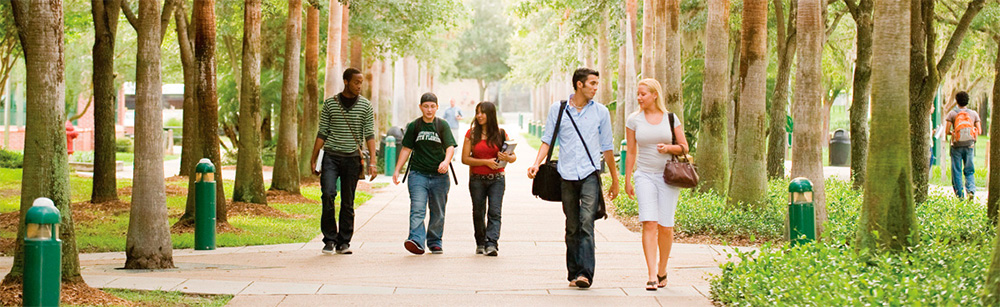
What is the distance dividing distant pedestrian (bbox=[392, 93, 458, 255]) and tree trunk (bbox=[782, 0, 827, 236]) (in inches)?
140

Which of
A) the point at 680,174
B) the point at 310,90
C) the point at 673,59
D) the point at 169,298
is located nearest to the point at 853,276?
the point at 680,174

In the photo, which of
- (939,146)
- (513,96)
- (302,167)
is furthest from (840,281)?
(513,96)

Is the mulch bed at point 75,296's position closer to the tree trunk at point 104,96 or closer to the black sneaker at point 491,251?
the black sneaker at point 491,251

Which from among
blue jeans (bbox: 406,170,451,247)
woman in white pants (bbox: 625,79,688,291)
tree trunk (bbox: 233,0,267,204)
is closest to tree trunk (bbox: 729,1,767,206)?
blue jeans (bbox: 406,170,451,247)

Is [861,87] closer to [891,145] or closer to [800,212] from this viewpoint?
[891,145]

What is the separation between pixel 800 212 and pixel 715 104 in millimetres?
7355

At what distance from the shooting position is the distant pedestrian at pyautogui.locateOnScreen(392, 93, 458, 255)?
37.5 feet

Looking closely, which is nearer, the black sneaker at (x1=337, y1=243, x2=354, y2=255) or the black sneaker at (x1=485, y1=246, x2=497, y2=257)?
the black sneaker at (x1=485, y1=246, x2=497, y2=257)

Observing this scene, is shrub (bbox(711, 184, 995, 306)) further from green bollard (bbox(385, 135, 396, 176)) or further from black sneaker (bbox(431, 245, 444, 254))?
green bollard (bbox(385, 135, 396, 176))

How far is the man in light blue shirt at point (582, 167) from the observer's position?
9.05m

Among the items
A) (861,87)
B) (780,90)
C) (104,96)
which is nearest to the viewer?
(104,96)

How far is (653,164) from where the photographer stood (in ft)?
29.3

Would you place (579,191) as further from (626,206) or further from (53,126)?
(626,206)

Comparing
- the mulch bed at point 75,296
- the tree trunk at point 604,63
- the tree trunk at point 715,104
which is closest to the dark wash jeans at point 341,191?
the mulch bed at point 75,296
